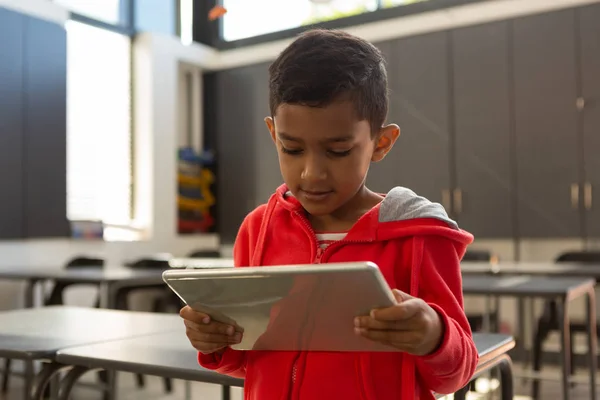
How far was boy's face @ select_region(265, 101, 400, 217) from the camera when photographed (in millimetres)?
867

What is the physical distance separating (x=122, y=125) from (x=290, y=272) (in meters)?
5.39

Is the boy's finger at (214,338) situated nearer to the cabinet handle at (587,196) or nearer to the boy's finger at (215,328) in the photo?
the boy's finger at (215,328)

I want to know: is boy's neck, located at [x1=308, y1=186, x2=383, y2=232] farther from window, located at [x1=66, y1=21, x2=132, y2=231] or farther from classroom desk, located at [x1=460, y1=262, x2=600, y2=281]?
window, located at [x1=66, y1=21, x2=132, y2=231]

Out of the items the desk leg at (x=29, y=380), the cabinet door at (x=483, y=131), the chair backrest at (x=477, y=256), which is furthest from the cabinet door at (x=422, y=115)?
the desk leg at (x=29, y=380)

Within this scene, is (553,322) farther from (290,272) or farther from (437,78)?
(290,272)

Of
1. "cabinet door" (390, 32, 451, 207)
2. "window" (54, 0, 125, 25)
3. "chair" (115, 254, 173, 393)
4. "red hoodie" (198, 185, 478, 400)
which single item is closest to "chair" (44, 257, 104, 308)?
"chair" (115, 254, 173, 393)

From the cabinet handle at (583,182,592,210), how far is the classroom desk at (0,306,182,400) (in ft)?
11.6

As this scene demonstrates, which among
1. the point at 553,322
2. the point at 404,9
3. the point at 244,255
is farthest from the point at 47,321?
the point at 404,9

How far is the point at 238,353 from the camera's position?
3.30 feet

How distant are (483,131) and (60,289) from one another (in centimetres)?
322

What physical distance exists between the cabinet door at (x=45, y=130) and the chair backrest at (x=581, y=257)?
138 inches

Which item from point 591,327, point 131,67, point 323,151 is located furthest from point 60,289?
point 323,151

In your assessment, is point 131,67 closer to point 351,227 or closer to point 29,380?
point 29,380

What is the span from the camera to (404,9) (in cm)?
552
